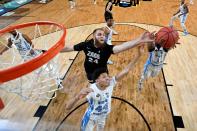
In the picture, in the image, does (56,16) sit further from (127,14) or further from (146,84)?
(146,84)

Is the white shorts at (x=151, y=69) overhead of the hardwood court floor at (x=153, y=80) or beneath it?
overhead

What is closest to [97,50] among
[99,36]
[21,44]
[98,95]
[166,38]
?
[99,36]

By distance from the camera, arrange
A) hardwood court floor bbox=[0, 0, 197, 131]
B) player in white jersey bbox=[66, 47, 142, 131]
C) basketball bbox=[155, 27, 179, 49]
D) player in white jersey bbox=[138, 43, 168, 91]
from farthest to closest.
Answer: hardwood court floor bbox=[0, 0, 197, 131] < player in white jersey bbox=[138, 43, 168, 91] < basketball bbox=[155, 27, 179, 49] < player in white jersey bbox=[66, 47, 142, 131]

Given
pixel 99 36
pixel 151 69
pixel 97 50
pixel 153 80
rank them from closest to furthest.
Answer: pixel 99 36 < pixel 97 50 < pixel 151 69 < pixel 153 80

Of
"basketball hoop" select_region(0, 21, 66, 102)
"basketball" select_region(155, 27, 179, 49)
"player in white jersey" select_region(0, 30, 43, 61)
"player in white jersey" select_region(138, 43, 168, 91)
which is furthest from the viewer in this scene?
"player in white jersey" select_region(0, 30, 43, 61)

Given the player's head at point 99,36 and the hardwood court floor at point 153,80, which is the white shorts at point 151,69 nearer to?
the hardwood court floor at point 153,80

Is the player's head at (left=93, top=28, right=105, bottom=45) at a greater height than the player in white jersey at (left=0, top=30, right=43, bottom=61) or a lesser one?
greater

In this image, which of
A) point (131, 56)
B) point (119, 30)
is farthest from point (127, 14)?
point (131, 56)

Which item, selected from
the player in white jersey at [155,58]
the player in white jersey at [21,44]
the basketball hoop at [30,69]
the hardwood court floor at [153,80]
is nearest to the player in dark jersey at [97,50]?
the basketball hoop at [30,69]

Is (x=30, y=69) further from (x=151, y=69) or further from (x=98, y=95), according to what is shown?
(x=151, y=69)

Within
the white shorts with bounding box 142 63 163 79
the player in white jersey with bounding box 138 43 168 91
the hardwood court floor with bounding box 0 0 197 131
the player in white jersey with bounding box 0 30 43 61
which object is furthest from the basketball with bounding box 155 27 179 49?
the player in white jersey with bounding box 0 30 43 61

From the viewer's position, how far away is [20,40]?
17.0 ft

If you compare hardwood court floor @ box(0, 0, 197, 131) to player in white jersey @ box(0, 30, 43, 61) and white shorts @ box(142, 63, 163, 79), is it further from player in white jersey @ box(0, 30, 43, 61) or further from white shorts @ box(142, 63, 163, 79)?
player in white jersey @ box(0, 30, 43, 61)

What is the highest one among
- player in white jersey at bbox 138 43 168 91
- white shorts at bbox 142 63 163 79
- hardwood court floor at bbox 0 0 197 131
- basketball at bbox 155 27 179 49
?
basketball at bbox 155 27 179 49
